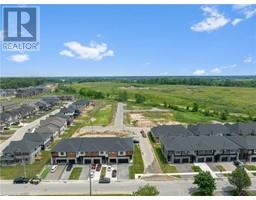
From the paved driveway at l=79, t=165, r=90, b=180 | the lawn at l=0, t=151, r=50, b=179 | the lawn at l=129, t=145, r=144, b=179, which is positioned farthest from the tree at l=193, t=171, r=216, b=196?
the lawn at l=0, t=151, r=50, b=179

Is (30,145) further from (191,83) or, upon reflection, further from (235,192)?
(191,83)

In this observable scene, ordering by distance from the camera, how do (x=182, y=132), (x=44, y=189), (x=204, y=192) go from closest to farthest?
(x=204, y=192) → (x=44, y=189) → (x=182, y=132)

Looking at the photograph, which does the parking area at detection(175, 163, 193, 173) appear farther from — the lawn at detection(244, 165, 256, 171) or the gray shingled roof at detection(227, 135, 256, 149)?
the gray shingled roof at detection(227, 135, 256, 149)

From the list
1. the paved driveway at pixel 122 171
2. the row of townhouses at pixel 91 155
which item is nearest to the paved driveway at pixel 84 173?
the row of townhouses at pixel 91 155

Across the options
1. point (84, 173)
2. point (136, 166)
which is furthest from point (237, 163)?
point (84, 173)

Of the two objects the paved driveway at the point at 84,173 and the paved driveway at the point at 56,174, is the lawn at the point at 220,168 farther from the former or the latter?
the paved driveway at the point at 56,174

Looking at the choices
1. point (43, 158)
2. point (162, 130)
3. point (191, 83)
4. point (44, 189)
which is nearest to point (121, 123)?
point (162, 130)
